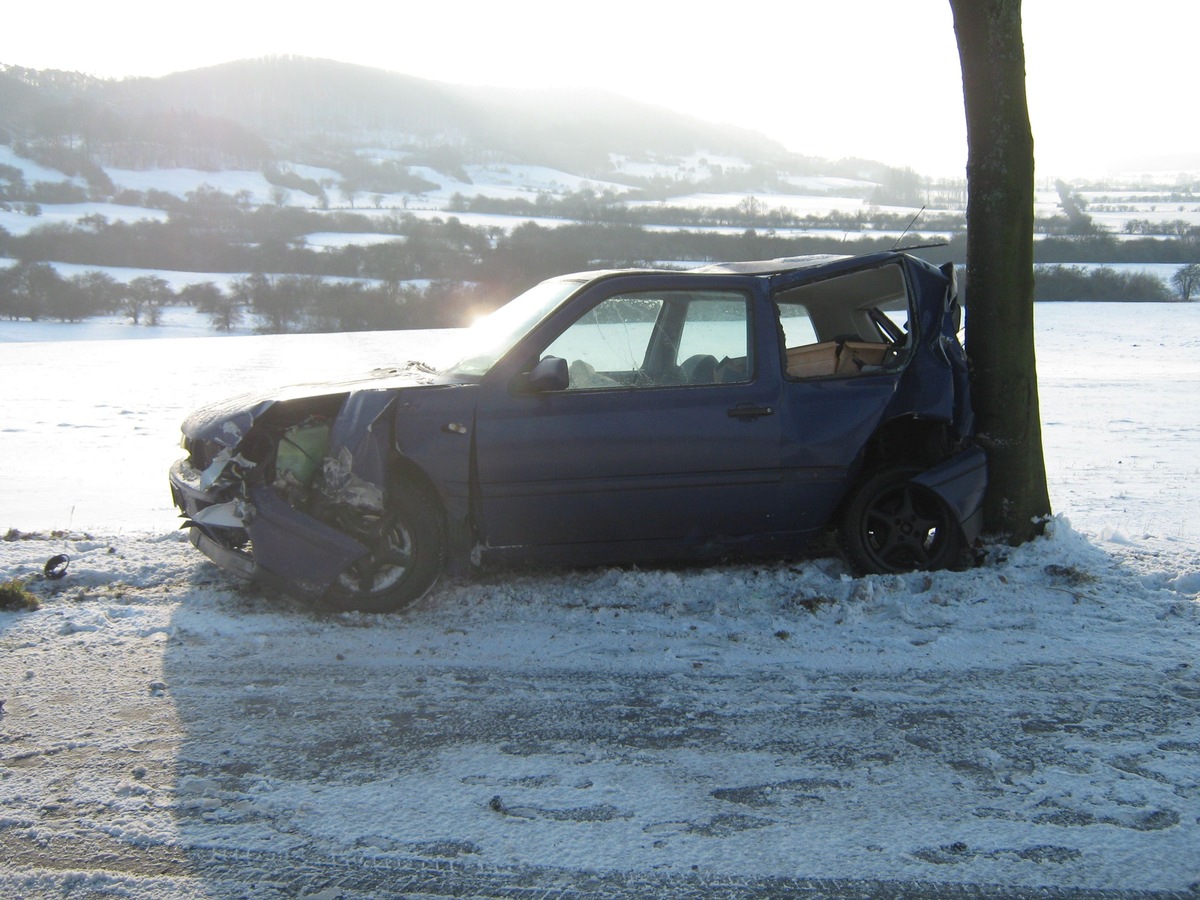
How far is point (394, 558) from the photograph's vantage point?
4.76 meters

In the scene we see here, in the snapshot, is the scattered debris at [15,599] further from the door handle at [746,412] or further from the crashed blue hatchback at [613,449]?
the door handle at [746,412]

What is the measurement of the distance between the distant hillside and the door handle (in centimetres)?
10128

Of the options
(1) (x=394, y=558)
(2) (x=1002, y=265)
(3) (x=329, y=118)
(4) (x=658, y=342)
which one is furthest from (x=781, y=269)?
(3) (x=329, y=118)

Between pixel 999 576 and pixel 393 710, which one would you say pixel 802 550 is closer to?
pixel 999 576

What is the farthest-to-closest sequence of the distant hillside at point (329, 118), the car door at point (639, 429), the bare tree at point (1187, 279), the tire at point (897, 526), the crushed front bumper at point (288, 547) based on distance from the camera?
the distant hillside at point (329, 118) → the bare tree at point (1187, 279) → the tire at point (897, 526) → the car door at point (639, 429) → the crushed front bumper at point (288, 547)

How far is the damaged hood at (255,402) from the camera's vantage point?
4742 millimetres

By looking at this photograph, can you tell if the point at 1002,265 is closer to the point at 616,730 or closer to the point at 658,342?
the point at 658,342

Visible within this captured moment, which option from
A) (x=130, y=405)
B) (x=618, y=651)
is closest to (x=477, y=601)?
(x=618, y=651)

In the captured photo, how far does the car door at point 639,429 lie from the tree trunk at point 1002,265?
154cm

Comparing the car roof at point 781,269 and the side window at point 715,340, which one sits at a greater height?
the car roof at point 781,269

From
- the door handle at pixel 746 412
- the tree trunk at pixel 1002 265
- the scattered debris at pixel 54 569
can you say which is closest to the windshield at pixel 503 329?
the door handle at pixel 746 412

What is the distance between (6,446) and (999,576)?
11.4 m

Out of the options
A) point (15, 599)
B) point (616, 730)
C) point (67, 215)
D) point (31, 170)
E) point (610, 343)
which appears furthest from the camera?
point (31, 170)

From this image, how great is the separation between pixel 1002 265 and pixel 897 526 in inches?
68.6
